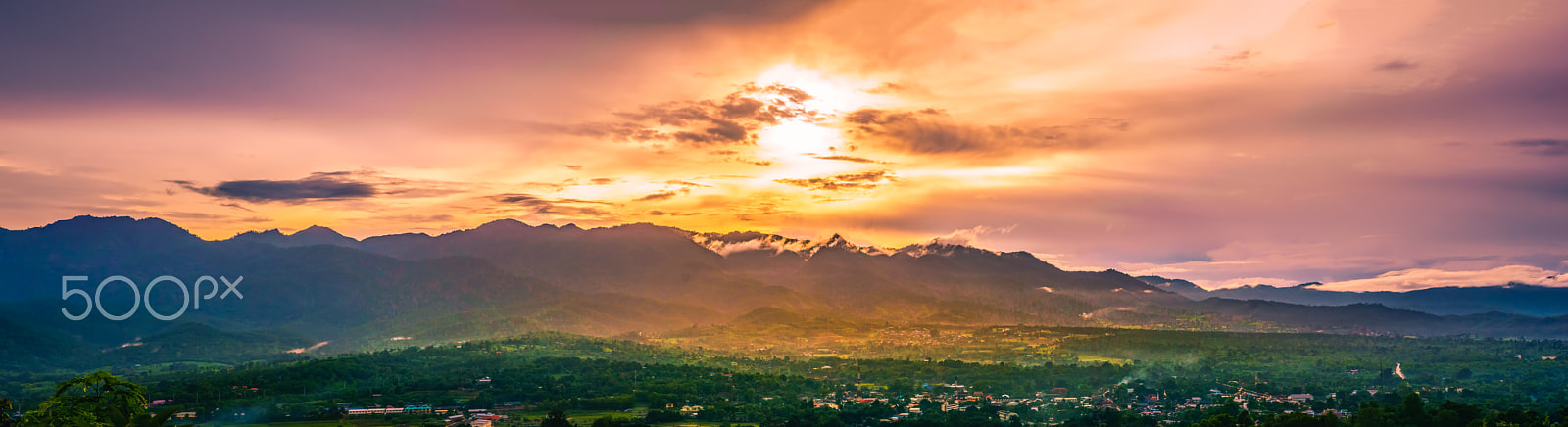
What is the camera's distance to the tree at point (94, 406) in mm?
18250

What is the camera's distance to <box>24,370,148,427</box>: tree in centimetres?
1825

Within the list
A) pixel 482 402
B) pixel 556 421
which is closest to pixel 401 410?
pixel 482 402

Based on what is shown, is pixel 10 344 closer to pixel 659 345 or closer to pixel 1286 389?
pixel 659 345

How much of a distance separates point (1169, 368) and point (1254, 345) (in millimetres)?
42801

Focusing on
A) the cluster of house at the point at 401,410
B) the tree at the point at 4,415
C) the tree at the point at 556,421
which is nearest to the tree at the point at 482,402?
the cluster of house at the point at 401,410

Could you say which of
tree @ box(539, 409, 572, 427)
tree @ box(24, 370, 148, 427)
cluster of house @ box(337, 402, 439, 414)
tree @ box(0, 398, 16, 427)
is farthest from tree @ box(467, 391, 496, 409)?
tree @ box(0, 398, 16, 427)

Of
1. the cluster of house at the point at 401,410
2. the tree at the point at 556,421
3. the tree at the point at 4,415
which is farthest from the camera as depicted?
the cluster of house at the point at 401,410

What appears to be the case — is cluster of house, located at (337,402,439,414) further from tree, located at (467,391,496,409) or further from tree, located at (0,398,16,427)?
tree, located at (0,398,16,427)

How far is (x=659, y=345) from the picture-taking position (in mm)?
194250

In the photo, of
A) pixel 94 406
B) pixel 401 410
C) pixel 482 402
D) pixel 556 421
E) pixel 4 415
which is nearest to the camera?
pixel 4 415

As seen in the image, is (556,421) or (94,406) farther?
(556,421)

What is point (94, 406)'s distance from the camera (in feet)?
64.0

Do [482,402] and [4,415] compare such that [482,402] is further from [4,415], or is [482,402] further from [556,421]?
[4,415]

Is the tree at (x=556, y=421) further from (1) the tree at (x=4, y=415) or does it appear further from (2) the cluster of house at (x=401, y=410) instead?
(1) the tree at (x=4, y=415)
